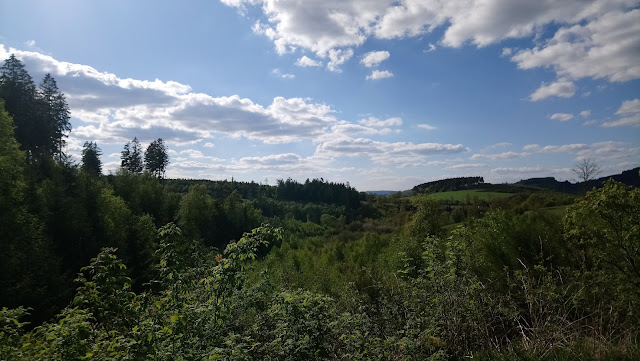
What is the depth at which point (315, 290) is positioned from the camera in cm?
858

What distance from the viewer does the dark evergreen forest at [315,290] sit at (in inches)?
226

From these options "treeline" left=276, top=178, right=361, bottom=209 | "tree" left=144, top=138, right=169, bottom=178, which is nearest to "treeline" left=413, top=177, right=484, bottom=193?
"treeline" left=276, top=178, right=361, bottom=209

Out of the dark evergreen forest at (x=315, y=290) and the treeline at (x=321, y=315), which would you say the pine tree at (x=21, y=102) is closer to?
the dark evergreen forest at (x=315, y=290)

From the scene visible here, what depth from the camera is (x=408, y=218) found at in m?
44.9

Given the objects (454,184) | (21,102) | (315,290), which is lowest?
(315,290)

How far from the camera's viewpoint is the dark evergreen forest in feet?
18.9

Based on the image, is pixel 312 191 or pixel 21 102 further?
pixel 312 191

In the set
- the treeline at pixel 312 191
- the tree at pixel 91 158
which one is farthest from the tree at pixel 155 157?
the treeline at pixel 312 191

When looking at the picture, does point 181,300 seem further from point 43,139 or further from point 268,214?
point 268,214

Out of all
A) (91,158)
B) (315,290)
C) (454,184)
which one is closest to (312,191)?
(454,184)

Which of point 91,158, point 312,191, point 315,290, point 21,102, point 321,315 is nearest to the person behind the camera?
point 321,315

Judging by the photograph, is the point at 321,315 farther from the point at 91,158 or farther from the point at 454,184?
the point at 454,184

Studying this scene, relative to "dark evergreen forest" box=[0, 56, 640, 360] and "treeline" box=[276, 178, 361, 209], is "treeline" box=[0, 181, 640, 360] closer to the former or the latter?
"dark evergreen forest" box=[0, 56, 640, 360]

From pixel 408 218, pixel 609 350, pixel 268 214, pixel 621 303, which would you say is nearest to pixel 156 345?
pixel 609 350
